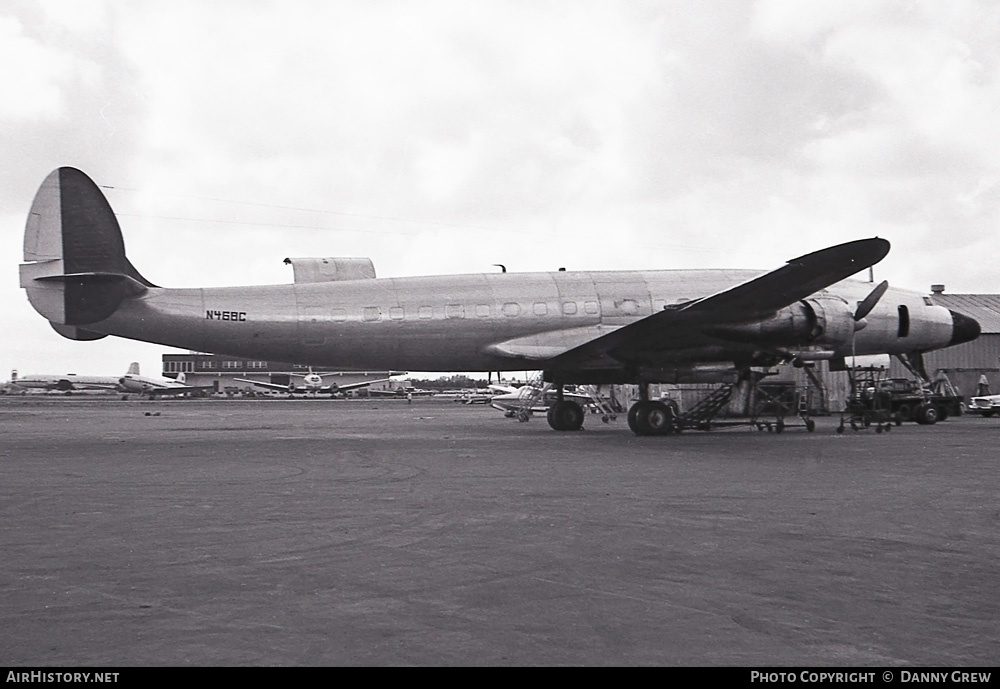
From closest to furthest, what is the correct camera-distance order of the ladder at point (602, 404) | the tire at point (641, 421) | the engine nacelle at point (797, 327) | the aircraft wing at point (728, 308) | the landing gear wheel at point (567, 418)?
the aircraft wing at point (728, 308) → the engine nacelle at point (797, 327) → the tire at point (641, 421) → the landing gear wheel at point (567, 418) → the ladder at point (602, 404)

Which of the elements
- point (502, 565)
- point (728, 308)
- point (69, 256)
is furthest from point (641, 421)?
point (502, 565)

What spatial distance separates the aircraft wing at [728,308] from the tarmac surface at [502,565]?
472 centimetres

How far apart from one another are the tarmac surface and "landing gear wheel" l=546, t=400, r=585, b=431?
10.5 metres

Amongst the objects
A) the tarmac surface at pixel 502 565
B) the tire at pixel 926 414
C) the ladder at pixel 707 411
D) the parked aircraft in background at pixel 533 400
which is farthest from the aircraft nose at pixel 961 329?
the tarmac surface at pixel 502 565

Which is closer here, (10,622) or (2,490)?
(10,622)

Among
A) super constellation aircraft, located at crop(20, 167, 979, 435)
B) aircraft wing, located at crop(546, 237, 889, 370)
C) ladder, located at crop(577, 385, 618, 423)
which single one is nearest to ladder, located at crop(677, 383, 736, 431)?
super constellation aircraft, located at crop(20, 167, 979, 435)

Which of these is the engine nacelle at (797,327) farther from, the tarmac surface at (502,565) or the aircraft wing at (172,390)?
the aircraft wing at (172,390)

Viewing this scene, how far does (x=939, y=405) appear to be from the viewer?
29.0 m

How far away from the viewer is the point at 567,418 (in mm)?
23125

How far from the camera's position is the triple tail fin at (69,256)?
686 inches
